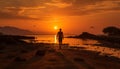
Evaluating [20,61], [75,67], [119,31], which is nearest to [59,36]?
[20,61]

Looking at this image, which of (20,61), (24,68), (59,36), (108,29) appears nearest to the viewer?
(24,68)

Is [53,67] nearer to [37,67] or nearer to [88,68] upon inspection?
[37,67]

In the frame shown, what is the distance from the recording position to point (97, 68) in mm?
17734

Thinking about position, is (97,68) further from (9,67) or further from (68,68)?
(9,67)

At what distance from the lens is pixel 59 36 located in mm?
38062

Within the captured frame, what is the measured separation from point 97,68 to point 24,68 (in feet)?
15.9

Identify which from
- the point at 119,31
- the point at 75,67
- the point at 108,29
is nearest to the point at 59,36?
the point at 75,67

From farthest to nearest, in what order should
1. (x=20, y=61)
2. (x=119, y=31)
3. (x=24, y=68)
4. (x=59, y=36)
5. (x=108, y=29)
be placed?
1. (x=108, y=29)
2. (x=119, y=31)
3. (x=59, y=36)
4. (x=20, y=61)
5. (x=24, y=68)

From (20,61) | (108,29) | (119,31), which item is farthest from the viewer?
(108,29)

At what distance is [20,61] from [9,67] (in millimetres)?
3939

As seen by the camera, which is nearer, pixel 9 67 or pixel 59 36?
pixel 9 67

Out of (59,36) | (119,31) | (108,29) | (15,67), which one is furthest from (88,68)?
(108,29)

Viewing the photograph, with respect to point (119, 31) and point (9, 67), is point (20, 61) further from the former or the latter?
point (119, 31)

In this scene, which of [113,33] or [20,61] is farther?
[113,33]
